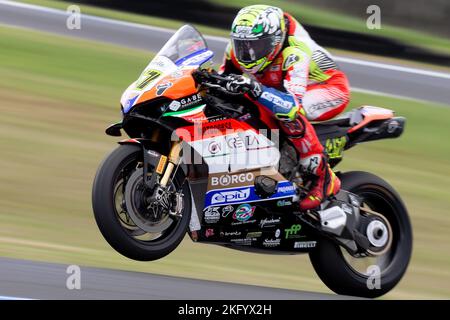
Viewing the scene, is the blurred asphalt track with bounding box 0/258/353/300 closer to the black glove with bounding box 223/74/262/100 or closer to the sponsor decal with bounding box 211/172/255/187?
the sponsor decal with bounding box 211/172/255/187

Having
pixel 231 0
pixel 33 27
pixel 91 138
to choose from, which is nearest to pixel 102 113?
pixel 91 138

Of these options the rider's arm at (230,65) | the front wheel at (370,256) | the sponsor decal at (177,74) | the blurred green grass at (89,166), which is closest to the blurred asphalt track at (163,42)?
the blurred green grass at (89,166)

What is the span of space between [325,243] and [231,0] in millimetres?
10757

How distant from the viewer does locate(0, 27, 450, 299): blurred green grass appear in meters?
7.57

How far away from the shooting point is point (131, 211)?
6.11 m

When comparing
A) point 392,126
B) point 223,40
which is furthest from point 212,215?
point 223,40

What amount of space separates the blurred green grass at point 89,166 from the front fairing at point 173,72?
4.63 feet

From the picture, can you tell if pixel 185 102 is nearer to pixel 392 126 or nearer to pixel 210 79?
pixel 210 79

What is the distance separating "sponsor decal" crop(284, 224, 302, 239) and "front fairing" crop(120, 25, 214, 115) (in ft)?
4.25

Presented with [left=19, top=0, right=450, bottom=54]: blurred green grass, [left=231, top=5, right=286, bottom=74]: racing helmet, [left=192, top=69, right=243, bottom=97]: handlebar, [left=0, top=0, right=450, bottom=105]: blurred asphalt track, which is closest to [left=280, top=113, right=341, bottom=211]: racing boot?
[left=231, top=5, right=286, bottom=74]: racing helmet

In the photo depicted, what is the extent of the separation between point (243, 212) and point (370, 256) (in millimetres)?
1203

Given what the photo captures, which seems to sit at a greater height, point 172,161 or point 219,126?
point 219,126

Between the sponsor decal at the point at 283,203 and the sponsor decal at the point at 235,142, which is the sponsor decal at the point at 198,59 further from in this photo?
the sponsor decal at the point at 283,203
